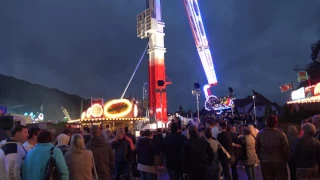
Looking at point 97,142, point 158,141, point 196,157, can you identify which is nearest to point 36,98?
point 158,141

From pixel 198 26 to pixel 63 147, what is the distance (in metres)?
44.8

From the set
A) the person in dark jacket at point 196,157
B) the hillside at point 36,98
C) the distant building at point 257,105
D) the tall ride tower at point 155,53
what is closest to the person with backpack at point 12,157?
the person in dark jacket at point 196,157

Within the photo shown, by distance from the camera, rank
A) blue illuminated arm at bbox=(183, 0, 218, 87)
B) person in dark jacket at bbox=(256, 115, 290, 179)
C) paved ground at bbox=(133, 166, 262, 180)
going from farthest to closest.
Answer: blue illuminated arm at bbox=(183, 0, 218, 87) < paved ground at bbox=(133, 166, 262, 180) < person in dark jacket at bbox=(256, 115, 290, 179)

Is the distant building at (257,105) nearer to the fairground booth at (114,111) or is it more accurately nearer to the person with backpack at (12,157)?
the fairground booth at (114,111)

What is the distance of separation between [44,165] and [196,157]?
2992mm

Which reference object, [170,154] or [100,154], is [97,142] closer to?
[100,154]

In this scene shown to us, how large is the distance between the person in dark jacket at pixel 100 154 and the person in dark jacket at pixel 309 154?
3.96 metres

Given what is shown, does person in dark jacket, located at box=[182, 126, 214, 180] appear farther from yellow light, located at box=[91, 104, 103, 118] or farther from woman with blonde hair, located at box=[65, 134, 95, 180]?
yellow light, located at box=[91, 104, 103, 118]

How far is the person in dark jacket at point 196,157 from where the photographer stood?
20.5 feet

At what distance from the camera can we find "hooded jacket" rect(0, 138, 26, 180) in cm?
470

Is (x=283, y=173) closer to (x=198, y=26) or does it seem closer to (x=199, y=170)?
(x=199, y=170)

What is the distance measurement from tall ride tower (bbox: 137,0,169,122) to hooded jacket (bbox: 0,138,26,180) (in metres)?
44.2

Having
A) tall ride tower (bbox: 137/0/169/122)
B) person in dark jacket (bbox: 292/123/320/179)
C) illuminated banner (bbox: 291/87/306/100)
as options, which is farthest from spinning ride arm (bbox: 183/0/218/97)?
person in dark jacket (bbox: 292/123/320/179)

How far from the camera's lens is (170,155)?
287 inches
